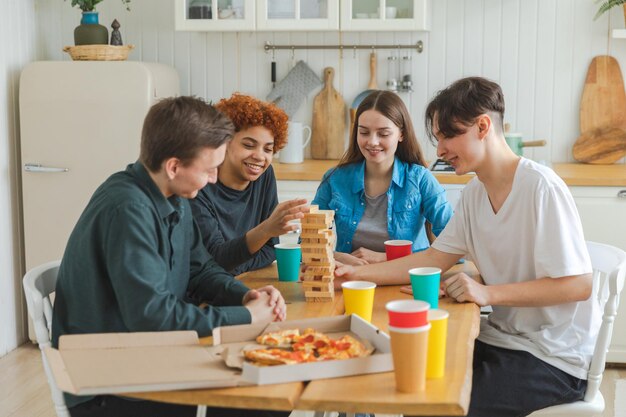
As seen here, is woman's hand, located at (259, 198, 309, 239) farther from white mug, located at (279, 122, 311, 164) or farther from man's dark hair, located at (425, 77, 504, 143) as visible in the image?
white mug, located at (279, 122, 311, 164)

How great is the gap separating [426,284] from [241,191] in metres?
0.94

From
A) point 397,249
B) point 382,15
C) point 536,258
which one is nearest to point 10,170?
point 382,15

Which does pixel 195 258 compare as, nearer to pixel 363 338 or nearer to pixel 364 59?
pixel 363 338

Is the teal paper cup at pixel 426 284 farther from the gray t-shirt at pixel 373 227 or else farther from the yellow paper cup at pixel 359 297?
the gray t-shirt at pixel 373 227

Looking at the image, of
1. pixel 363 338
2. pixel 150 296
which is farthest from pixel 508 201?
pixel 150 296

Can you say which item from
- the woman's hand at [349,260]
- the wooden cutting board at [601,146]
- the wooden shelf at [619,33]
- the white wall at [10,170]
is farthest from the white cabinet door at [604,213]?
the white wall at [10,170]

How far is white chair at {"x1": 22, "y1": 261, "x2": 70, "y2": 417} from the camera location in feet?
5.94

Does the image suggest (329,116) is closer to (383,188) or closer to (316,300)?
(383,188)

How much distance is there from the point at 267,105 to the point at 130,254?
3.44ft

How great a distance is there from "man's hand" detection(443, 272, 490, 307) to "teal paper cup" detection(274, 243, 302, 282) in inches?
17.2

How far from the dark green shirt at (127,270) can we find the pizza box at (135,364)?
2.6 inches

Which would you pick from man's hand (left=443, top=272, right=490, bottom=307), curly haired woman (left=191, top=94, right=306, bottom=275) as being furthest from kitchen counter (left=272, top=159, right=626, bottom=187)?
man's hand (left=443, top=272, right=490, bottom=307)

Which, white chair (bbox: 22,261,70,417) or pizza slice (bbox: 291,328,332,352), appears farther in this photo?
white chair (bbox: 22,261,70,417)

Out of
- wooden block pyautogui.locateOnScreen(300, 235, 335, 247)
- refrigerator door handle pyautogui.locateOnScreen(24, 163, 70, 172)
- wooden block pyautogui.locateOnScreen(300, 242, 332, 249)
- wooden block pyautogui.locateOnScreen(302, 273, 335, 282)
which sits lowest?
wooden block pyautogui.locateOnScreen(302, 273, 335, 282)
